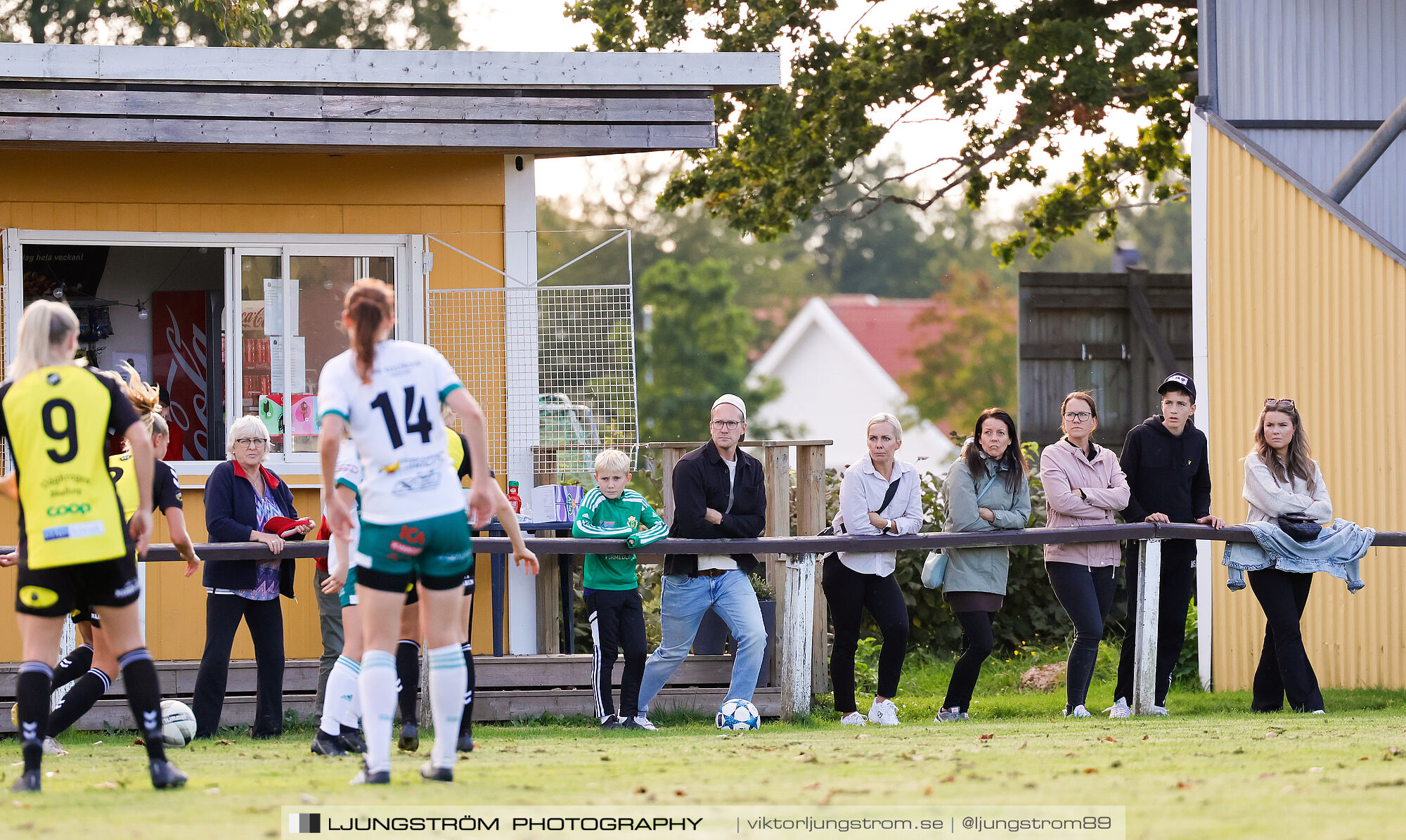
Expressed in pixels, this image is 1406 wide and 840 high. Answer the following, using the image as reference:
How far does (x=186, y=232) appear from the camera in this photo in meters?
9.69

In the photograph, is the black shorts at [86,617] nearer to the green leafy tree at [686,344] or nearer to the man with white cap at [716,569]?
the man with white cap at [716,569]

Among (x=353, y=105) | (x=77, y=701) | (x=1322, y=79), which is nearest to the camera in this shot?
(x=77, y=701)

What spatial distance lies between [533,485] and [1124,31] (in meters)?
7.35

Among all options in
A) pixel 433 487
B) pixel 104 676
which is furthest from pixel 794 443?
pixel 433 487

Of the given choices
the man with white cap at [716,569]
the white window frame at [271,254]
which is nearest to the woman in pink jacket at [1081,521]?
the man with white cap at [716,569]

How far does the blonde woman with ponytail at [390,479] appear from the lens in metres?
5.14

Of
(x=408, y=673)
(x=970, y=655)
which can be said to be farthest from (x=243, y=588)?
(x=970, y=655)

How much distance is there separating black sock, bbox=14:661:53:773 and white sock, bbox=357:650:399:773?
117 cm

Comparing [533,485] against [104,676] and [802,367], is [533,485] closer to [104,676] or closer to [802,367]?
[104,676]

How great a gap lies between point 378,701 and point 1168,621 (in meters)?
5.37

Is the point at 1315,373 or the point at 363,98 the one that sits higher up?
the point at 363,98

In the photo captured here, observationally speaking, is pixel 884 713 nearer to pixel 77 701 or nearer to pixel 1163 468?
pixel 1163 468

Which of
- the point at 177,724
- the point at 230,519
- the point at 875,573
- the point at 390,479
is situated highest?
the point at 390,479

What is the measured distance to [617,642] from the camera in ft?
28.1
